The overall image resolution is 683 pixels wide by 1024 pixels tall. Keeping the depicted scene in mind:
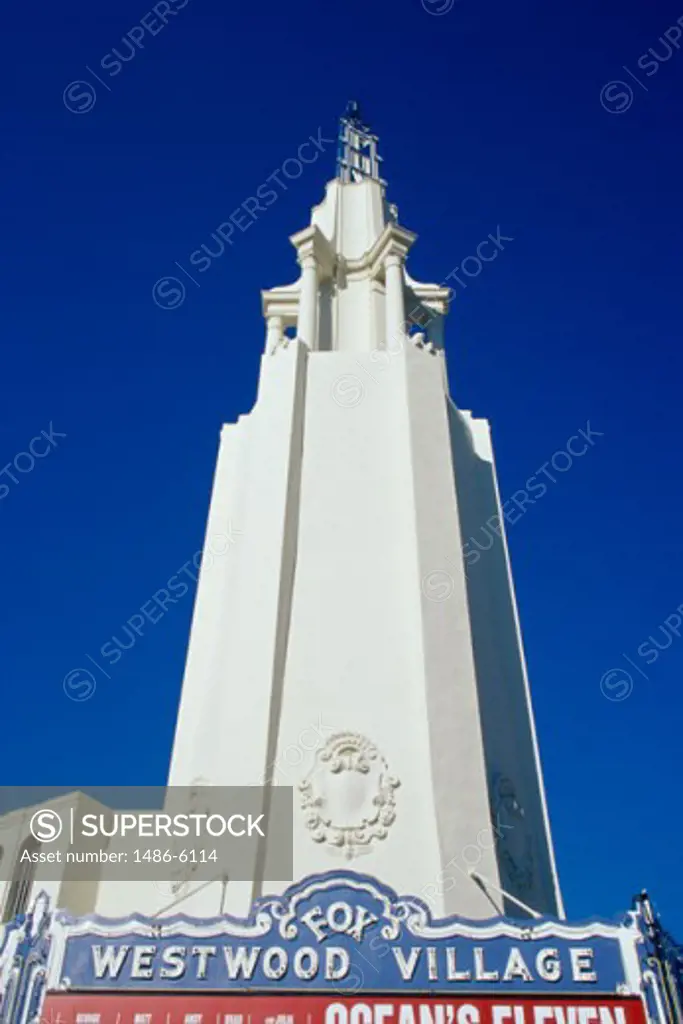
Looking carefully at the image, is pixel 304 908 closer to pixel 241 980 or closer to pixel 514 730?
pixel 241 980

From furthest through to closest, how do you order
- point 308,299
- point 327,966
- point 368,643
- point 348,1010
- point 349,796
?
point 308,299, point 368,643, point 349,796, point 327,966, point 348,1010

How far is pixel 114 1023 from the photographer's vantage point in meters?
9.59

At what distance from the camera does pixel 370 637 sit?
17.0m

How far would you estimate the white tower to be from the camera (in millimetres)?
14438

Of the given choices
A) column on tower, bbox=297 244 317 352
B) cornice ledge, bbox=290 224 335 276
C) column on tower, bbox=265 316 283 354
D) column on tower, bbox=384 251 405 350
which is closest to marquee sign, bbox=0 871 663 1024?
column on tower, bbox=384 251 405 350

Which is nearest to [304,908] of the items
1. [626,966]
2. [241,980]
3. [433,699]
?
[241,980]

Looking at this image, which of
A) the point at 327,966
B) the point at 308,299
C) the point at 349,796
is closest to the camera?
the point at 327,966

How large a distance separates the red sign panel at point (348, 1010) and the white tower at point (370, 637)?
131 inches

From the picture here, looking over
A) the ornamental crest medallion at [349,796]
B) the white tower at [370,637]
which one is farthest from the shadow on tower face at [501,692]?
the ornamental crest medallion at [349,796]

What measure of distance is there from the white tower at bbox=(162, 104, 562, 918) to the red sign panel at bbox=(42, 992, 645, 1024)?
332 cm

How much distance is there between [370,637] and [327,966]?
7.82 meters

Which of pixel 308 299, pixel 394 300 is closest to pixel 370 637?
pixel 394 300

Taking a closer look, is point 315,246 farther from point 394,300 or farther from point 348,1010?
point 348,1010

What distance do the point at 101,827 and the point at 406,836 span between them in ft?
33.9
